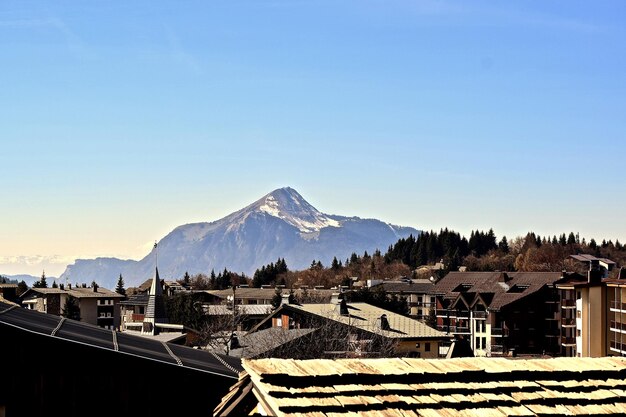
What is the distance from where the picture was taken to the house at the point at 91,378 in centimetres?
1025

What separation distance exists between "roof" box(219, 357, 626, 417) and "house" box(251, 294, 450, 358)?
115 ft

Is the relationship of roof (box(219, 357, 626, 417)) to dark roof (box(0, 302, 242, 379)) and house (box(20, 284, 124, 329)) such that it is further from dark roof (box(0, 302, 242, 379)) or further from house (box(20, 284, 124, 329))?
house (box(20, 284, 124, 329))

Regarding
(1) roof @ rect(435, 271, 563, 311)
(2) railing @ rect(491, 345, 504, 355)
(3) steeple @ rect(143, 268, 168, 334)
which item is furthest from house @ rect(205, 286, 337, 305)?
(3) steeple @ rect(143, 268, 168, 334)

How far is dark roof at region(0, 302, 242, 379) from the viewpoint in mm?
11031

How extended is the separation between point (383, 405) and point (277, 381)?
38.9 inches

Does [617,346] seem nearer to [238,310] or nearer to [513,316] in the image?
[513,316]

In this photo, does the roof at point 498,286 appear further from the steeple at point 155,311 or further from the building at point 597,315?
the steeple at point 155,311

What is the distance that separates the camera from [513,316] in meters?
82.1

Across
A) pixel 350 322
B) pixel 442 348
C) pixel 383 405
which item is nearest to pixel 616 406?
pixel 383 405

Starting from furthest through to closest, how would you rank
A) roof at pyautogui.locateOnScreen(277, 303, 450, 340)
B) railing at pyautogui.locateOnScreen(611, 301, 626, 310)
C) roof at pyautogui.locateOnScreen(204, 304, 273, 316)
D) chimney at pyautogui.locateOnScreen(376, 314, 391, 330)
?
1. roof at pyautogui.locateOnScreen(204, 304, 273, 316)
2. chimney at pyautogui.locateOnScreen(376, 314, 391, 330)
3. roof at pyautogui.locateOnScreen(277, 303, 450, 340)
4. railing at pyautogui.locateOnScreen(611, 301, 626, 310)

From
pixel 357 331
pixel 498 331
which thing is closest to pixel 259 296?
pixel 498 331

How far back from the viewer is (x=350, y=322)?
58.2m

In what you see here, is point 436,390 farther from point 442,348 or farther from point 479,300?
point 479,300

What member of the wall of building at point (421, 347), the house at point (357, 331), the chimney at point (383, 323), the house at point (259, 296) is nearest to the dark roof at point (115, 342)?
the house at point (357, 331)
